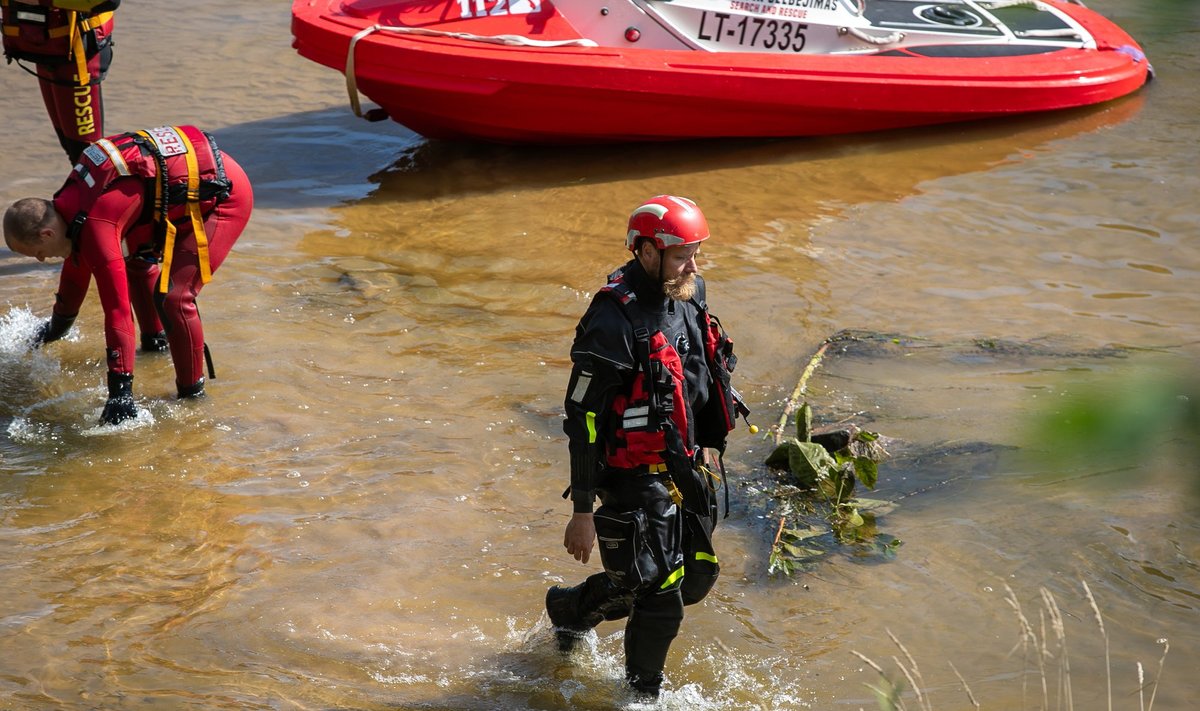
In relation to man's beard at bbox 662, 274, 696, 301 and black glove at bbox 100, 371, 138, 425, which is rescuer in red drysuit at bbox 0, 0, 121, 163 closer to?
black glove at bbox 100, 371, 138, 425

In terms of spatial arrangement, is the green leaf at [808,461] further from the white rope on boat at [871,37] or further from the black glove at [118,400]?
the white rope on boat at [871,37]

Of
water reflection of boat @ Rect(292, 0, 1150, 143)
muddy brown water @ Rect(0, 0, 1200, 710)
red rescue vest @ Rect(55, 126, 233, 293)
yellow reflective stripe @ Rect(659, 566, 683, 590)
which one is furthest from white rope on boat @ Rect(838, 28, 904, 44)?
yellow reflective stripe @ Rect(659, 566, 683, 590)

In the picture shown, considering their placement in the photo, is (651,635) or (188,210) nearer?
(651,635)

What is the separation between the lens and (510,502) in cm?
498

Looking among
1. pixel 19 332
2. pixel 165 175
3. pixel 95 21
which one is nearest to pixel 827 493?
pixel 165 175

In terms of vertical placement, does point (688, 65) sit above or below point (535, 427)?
above

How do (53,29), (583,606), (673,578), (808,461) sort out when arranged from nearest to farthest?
(673,578), (583,606), (808,461), (53,29)

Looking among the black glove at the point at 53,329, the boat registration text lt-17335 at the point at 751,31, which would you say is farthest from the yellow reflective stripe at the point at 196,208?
the boat registration text lt-17335 at the point at 751,31

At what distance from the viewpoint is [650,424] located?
3.47 metres

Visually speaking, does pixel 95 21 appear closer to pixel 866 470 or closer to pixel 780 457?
pixel 780 457

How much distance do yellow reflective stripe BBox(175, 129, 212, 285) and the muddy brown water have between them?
0.68 m

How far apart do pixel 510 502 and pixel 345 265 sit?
9.60ft

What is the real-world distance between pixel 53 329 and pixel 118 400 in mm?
1120

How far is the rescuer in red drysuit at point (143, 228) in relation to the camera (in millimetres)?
5008
